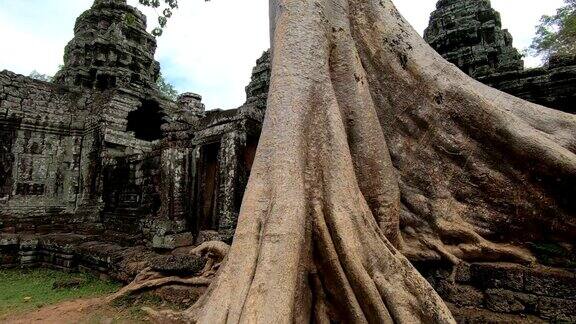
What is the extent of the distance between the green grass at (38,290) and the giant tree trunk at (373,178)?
8.98ft

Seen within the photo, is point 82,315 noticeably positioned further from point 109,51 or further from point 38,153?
point 109,51

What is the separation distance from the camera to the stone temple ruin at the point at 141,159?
7.57ft

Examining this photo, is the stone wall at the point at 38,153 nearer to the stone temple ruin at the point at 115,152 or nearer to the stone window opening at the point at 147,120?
the stone temple ruin at the point at 115,152

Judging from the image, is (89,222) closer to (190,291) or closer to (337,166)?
(190,291)

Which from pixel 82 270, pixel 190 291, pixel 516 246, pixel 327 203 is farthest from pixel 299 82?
pixel 82 270

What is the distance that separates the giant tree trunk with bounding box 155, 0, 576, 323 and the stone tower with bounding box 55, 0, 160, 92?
7.24 m

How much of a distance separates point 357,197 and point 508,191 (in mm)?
1260

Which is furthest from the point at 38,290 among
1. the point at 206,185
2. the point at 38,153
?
the point at 38,153

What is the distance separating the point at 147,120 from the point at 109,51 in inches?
76.3

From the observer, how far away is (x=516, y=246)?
2.40 metres

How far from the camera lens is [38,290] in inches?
163

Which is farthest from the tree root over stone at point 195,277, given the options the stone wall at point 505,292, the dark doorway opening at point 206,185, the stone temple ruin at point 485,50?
the stone temple ruin at point 485,50

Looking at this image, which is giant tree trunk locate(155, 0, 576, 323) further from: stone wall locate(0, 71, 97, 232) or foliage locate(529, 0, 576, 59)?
foliage locate(529, 0, 576, 59)

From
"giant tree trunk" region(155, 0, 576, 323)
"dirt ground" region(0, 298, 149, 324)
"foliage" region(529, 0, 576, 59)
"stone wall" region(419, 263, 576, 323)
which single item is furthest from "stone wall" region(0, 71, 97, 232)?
"foliage" region(529, 0, 576, 59)
